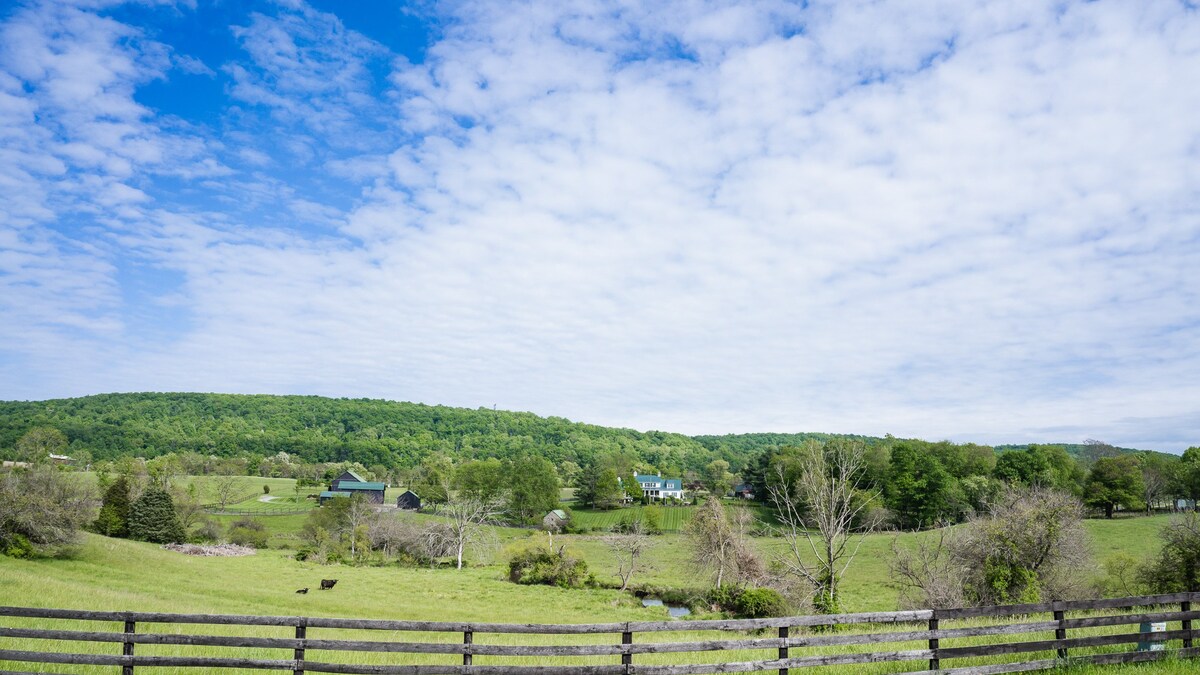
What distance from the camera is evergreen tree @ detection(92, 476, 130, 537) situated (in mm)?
55312

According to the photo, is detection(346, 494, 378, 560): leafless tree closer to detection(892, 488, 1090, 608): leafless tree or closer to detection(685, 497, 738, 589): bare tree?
detection(685, 497, 738, 589): bare tree

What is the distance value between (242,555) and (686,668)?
5511 cm

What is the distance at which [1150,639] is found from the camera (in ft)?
38.7

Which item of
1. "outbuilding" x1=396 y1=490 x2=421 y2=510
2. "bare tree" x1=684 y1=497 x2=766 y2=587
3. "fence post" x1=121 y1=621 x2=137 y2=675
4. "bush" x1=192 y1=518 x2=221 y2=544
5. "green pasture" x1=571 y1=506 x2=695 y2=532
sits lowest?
"green pasture" x1=571 y1=506 x2=695 y2=532

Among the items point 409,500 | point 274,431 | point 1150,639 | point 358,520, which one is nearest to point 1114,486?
point 1150,639

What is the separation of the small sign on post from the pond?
33.9 metres

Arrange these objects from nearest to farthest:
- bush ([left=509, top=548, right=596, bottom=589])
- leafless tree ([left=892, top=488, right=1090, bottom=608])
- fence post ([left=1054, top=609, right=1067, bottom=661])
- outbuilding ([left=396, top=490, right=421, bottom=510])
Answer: fence post ([left=1054, top=609, right=1067, bottom=661]), leafless tree ([left=892, top=488, right=1090, bottom=608]), bush ([left=509, top=548, right=596, bottom=589]), outbuilding ([left=396, top=490, right=421, bottom=510])

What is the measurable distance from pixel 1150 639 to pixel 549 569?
44829 mm

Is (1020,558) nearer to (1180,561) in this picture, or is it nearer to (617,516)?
(1180,561)

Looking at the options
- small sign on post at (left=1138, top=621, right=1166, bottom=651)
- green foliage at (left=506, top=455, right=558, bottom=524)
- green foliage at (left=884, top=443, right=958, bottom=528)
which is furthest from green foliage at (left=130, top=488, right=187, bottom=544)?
green foliage at (left=884, top=443, right=958, bottom=528)

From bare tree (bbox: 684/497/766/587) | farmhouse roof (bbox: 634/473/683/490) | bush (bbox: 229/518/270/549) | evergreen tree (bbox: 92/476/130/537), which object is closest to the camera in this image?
bare tree (bbox: 684/497/766/587)

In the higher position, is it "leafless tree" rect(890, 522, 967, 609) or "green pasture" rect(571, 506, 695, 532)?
"leafless tree" rect(890, 522, 967, 609)

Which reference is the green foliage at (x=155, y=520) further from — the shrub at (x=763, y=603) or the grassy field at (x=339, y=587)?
the shrub at (x=763, y=603)

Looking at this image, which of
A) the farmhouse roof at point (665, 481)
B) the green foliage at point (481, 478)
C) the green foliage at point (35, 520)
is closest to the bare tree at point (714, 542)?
the green foliage at point (35, 520)
